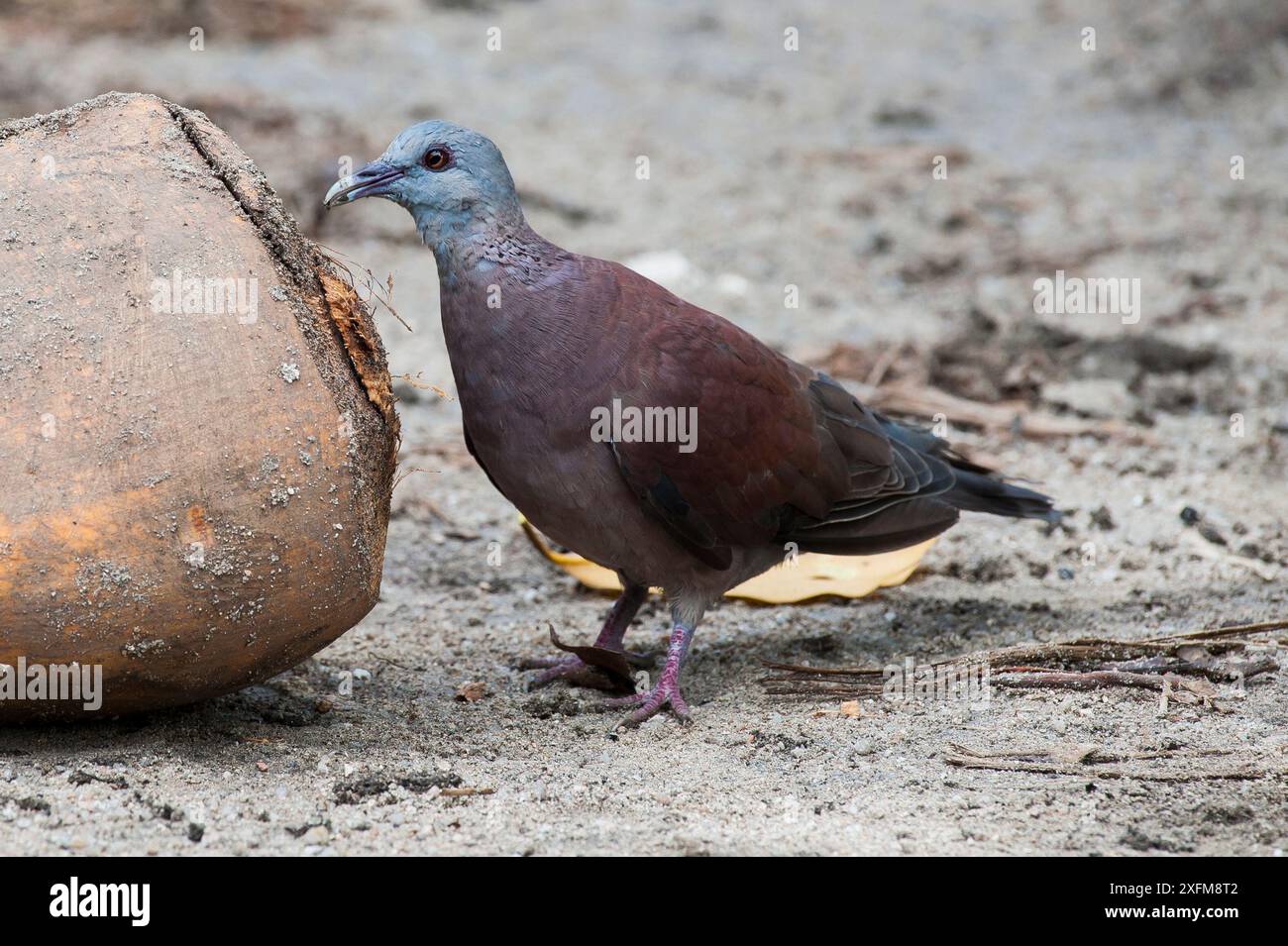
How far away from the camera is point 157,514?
3246 mm

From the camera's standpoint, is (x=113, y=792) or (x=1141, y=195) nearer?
(x=113, y=792)

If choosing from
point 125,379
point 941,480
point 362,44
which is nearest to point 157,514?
point 125,379

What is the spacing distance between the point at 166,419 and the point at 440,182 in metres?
1.13

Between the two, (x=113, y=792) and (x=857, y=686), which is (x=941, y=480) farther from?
(x=113, y=792)

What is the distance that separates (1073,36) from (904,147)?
3365 millimetres

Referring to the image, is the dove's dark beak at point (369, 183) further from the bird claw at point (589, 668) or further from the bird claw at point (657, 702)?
the bird claw at point (657, 702)

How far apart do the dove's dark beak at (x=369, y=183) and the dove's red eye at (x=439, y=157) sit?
0.29ft

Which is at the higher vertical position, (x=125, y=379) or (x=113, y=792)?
(x=125, y=379)

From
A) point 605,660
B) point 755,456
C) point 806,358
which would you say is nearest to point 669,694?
point 605,660

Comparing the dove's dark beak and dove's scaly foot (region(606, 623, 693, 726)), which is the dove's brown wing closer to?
dove's scaly foot (region(606, 623, 693, 726))

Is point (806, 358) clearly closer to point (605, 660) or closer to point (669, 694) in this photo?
point (605, 660)

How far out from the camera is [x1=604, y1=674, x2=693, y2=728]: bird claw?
4184 mm

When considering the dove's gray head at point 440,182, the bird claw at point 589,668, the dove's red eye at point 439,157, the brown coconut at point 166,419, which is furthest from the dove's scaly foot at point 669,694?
the dove's red eye at point 439,157

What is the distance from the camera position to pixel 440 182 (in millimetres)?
4000
